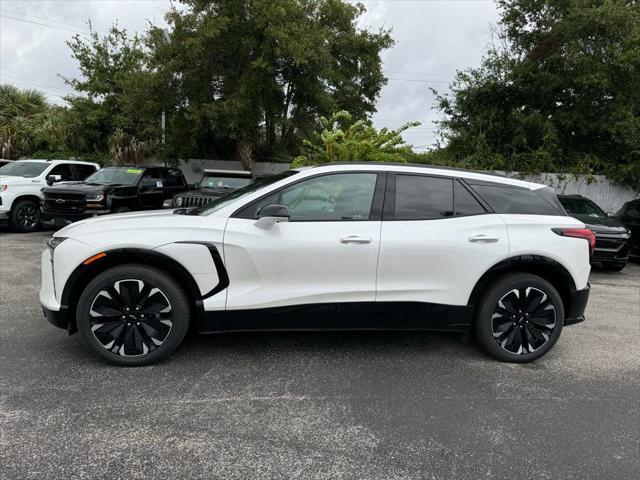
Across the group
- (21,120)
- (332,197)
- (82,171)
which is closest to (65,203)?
(82,171)

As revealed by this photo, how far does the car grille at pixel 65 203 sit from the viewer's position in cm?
983

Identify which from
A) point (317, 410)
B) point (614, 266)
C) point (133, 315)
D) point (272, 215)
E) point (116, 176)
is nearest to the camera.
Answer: point (317, 410)

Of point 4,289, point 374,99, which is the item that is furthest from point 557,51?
point 4,289

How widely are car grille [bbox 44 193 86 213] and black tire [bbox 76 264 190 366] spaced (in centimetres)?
696

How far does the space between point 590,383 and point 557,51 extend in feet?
45.5

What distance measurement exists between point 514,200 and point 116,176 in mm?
9374

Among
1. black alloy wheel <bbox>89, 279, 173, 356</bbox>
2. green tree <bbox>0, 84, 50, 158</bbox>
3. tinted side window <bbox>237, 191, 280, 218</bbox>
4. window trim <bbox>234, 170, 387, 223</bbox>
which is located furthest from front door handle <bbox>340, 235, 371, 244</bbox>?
green tree <bbox>0, 84, 50, 158</bbox>

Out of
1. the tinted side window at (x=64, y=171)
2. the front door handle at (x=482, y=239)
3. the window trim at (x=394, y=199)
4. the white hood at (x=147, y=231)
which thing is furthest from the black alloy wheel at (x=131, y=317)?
the tinted side window at (x=64, y=171)

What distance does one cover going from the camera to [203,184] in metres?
11.4

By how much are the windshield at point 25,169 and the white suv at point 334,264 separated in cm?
910

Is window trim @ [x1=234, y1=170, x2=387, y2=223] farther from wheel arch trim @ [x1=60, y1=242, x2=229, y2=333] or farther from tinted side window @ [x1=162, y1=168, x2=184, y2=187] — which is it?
tinted side window @ [x1=162, y1=168, x2=184, y2=187]

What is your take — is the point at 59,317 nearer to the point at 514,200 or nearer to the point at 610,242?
the point at 514,200

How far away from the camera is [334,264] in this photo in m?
3.80

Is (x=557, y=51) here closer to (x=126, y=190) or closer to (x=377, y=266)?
(x=126, y=190)
